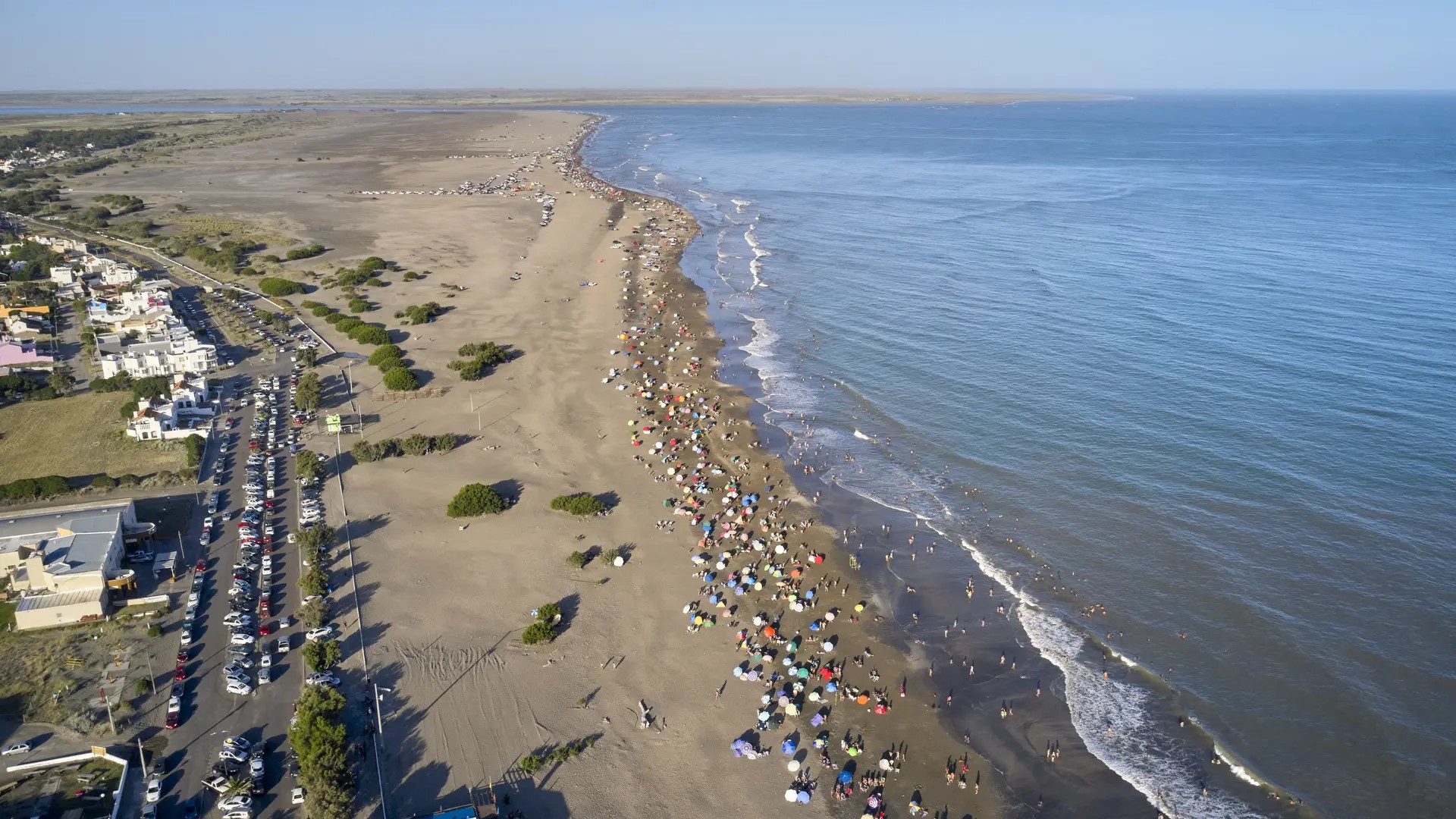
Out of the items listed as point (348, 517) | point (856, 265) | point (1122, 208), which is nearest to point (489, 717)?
point (348, 517)

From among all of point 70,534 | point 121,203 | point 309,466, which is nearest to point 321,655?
point 70,534

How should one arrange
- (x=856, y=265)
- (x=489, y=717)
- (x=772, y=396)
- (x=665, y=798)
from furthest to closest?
(x=856, y=265)
(x=772, y=396)
(x=489, y=717)
(x=665, y=798)

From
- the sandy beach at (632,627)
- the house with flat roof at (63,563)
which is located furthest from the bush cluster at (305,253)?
the house with flat roof at (63,563)

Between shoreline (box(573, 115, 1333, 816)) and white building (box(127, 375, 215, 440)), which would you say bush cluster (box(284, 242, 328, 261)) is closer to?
white building (box(127, 375, 215, 440))

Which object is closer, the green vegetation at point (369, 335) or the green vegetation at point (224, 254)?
the green vegetation at point (369, 335)

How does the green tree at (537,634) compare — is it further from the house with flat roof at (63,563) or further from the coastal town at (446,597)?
the house with flat roof at (63,563)

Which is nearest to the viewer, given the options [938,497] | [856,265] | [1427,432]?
[938,497]

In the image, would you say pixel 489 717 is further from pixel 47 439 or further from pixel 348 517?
pixel 47 439

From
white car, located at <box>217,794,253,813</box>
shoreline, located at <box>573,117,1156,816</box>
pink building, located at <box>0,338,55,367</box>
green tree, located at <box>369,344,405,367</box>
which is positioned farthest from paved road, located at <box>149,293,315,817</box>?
pink building, located at <box>0,338,55,367</box>

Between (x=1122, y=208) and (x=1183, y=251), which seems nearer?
(x=1183, y=251)
